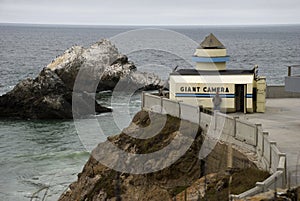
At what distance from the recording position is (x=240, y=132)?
2148 cm

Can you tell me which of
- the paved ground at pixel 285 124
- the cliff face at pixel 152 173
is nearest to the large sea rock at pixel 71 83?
the paved ground at pixel 285 124

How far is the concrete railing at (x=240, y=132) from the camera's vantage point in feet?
52.3

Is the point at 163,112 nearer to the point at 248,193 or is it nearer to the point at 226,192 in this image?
the point at 226,192

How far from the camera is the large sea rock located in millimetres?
48031

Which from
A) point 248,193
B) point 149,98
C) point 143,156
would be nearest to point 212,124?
point 143,156

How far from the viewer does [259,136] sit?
65.8 ft

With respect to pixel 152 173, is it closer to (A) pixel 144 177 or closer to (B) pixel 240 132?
(A) pixel 144 177

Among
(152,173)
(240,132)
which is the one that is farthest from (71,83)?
(240,132)

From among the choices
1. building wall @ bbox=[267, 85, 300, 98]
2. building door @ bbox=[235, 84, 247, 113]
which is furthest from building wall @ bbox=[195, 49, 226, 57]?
building wall @ bbox=[267, 85, 300, 98]

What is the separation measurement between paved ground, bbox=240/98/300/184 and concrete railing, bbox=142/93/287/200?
2.01ft

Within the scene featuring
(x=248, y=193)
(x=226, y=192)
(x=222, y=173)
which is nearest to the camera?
(x=248, y=193)

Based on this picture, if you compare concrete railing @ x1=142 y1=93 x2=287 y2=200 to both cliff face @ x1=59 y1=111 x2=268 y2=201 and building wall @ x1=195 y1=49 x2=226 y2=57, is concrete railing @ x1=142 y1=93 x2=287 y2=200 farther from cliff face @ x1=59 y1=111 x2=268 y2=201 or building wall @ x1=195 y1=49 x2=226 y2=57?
building wall @ x1=195 y1=49 x2=226 y2=57

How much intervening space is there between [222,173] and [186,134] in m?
4.32

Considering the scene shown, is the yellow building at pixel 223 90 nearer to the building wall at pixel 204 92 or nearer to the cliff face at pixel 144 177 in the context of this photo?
the building wall at pixel 204 92
